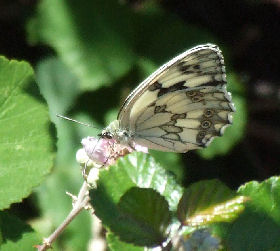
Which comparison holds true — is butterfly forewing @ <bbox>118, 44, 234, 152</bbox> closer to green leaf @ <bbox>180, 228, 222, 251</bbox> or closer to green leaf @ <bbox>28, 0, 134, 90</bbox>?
green leaf @ <bbox>180, 228, 222, 251</bbox>

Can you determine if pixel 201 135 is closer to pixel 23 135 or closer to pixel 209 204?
pixel 23 135

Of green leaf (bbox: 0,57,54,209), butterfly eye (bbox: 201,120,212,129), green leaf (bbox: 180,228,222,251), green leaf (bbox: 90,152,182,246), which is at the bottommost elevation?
green leaf (bbox: 180,228,222,251)

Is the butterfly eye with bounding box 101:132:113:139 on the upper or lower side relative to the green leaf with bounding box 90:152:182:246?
Answer: upper

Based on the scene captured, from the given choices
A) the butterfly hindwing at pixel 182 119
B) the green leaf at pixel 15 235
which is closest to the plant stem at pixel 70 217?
the green leaf at pixel 15 235

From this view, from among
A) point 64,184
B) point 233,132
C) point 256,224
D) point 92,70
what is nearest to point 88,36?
point 92,70

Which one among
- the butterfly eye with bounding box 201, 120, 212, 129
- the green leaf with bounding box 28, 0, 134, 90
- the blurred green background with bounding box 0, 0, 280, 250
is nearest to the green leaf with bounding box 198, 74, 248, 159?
the blurred green background with bounding box 0, 0, 280, 250
